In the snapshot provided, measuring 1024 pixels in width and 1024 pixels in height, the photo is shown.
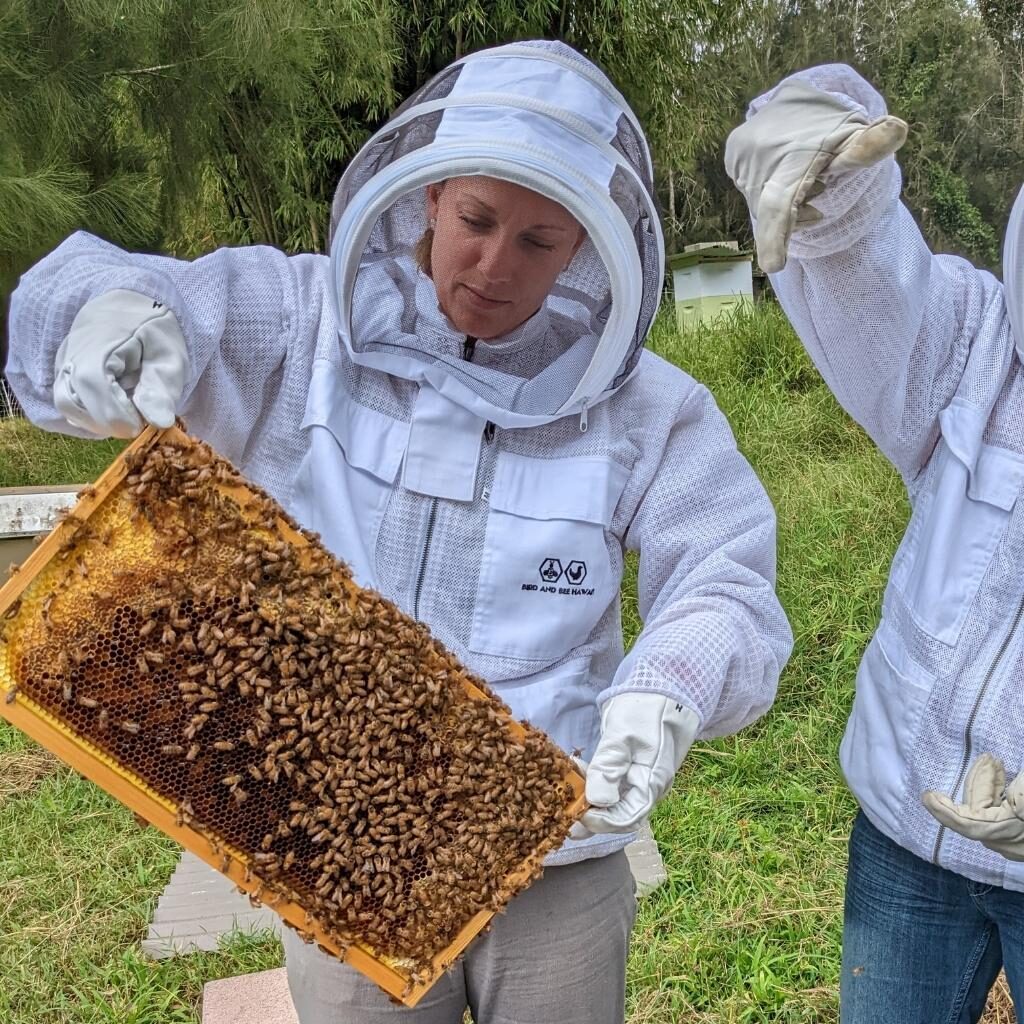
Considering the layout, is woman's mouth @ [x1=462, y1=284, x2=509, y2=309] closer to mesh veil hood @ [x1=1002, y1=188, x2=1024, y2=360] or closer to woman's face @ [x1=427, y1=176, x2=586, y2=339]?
woman's face @ [x1=427, y1=176, x2=586, y2=339]

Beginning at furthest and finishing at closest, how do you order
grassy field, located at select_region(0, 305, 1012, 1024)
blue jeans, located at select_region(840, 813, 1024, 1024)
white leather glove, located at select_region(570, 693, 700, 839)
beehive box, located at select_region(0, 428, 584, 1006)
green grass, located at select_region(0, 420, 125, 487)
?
green grass, located at select_region(0, 420, 125, 487) → grassy field, located at select_region(0, 305, 1012, 1024) → blue jeans, located at select_region(840, 813, 1024, 1024) → white leather glove, located at select_region(570, 693, 700, 839) → beehive box, located at select_region(0, 428, 584, 1006)

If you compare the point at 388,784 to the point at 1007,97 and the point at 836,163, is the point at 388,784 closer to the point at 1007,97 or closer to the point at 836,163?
the point at 836,163

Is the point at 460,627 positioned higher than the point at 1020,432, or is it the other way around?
the point at 1020,432

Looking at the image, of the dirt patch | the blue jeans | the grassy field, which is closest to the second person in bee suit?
the blue jeans

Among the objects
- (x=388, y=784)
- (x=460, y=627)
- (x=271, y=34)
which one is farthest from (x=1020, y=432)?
(x=271, y=34)

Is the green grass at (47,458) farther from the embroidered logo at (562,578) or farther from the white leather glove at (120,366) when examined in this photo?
the embroidered logo at (562,578)

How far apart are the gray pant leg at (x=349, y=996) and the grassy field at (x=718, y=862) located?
1749mm

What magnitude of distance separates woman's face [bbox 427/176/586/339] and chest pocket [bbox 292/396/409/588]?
9.0 inches

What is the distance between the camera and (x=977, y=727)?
165 centimetres

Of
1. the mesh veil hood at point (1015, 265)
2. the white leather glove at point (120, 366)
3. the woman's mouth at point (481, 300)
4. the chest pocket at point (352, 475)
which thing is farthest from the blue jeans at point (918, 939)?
the white leather glove at point (120, 366)

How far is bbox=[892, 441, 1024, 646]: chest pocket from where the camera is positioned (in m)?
1.67

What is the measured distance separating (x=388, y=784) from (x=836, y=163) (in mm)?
1101

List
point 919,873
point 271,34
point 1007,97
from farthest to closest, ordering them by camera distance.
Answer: point 1007,97 → point 271,34 → point 919,873

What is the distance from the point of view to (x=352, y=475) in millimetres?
1664
